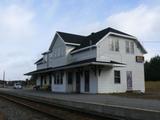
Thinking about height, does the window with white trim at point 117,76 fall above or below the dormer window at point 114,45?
below

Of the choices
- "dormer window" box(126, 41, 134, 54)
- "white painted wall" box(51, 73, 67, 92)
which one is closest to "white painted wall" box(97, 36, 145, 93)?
"dormer window" box(126, 41, 134, 54)

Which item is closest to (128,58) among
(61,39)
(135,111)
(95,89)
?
(95,89)

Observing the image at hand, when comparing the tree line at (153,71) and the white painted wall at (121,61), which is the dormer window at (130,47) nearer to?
the white painted wall at (121,61)

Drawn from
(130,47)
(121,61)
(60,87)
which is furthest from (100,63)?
(60,87)

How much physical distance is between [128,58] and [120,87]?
3.71 m

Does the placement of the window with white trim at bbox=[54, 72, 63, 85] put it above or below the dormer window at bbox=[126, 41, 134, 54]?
below

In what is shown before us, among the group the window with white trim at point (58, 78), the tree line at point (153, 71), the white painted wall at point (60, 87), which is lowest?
the white painted wall at point (60, 87)

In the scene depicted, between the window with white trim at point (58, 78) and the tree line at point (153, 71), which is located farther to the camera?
the tree line at point (153, 71)

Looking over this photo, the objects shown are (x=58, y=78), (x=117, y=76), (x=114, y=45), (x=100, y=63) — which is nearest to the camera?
(x=100, y=63)

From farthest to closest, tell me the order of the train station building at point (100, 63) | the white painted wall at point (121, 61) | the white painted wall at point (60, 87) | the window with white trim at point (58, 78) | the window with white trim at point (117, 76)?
the window with white trim at point (58, 78) < the white painted wall at point (60, 87) < the window with white trim at point (117, 76) < the white painted wall at point (121, 61) < the train station building at point (100, 63)

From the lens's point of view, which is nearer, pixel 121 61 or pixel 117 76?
pixel 117 76

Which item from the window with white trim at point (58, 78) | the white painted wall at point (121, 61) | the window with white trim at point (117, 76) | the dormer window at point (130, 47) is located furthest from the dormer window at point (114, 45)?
the window with white trim at point (58, 78)

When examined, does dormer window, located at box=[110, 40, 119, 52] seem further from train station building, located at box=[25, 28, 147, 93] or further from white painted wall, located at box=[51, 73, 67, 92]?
white painted wall, located at box=[51, 73, 67, 92]

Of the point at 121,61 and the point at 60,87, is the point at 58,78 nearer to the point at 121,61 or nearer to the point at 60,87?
the point at 60,87
